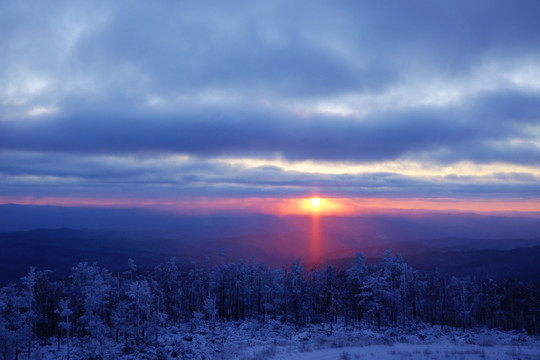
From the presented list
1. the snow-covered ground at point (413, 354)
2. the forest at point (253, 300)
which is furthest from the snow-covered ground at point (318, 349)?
the forest at point (253, 300)

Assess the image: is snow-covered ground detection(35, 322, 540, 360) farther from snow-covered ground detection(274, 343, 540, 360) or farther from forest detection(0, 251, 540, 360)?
forest detection(0, 251, 540, 360)

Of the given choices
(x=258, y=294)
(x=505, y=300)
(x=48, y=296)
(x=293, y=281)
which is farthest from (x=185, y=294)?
(x=505, y=300)

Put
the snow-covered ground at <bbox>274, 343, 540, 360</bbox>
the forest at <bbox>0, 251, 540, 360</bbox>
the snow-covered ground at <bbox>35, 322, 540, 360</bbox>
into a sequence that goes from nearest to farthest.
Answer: the snow-covered ground at <bbox>274, 343, 540, 360</bbox> → the snow-covered ground at <bbox>35, 322, 540, 360</bbox> → the forest at <bbox>0, 251, 540, 360</bbox>

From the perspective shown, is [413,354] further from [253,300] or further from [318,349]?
[253,300]

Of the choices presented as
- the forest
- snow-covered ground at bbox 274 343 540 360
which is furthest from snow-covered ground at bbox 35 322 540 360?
the forest

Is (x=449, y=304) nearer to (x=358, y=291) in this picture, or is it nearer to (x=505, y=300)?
(x=505, y=300)

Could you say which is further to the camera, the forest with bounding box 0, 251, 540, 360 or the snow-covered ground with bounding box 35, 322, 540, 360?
the forest with bounding box 0, 251, 540, 360

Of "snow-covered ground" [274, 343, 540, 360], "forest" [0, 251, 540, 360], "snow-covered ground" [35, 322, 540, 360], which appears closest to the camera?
"snow-covered ground" [274, 343, 540, 360]

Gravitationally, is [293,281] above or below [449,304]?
above
